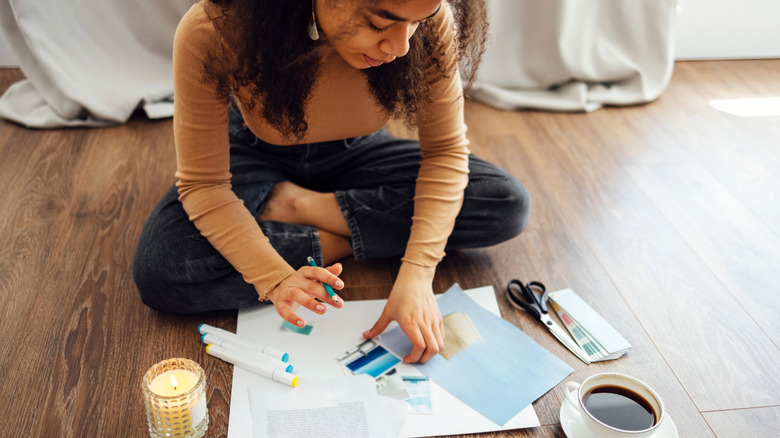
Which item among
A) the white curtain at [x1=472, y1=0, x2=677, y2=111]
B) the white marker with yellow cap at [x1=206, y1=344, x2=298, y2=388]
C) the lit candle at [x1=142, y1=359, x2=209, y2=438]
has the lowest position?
the white curtain at [x1=472, y1=0, x2=677, y2=111]

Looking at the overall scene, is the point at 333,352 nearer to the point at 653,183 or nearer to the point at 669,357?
the point at 669,357

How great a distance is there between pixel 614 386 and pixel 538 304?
0.30m

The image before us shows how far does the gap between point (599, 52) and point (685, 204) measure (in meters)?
0.62

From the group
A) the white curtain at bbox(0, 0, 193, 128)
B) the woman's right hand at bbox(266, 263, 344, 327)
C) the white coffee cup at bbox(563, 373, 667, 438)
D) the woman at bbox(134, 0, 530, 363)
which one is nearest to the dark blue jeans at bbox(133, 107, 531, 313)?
the woman at bbox(134, 0, 530, 363)

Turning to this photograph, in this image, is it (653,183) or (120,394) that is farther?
(653,183)

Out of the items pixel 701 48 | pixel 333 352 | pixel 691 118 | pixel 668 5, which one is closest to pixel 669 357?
pixel 333 352

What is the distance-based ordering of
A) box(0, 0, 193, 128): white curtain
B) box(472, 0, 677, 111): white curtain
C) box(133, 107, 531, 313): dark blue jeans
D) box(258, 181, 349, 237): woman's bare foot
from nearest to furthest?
1. box(133, 107, 531, 313): dark blue jeans
2. box(258, 181, 349, 237): woman's bare foot
3. box(0, 0, 193, 128): white curtain
4. box(472, 0, 677, 111): white curtain

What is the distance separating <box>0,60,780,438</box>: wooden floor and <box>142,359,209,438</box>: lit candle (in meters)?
0.05

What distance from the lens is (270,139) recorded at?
3.88 feet

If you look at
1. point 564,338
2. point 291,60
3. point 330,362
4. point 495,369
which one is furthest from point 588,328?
point 291,60

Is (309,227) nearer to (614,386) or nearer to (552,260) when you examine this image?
(552,260)

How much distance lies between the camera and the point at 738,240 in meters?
1.43

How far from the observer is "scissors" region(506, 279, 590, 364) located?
3.71 ft

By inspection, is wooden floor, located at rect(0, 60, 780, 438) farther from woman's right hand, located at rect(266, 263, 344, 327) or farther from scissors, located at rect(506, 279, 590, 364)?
woman's right hand, located at rect(266, 263, 344, 327)
